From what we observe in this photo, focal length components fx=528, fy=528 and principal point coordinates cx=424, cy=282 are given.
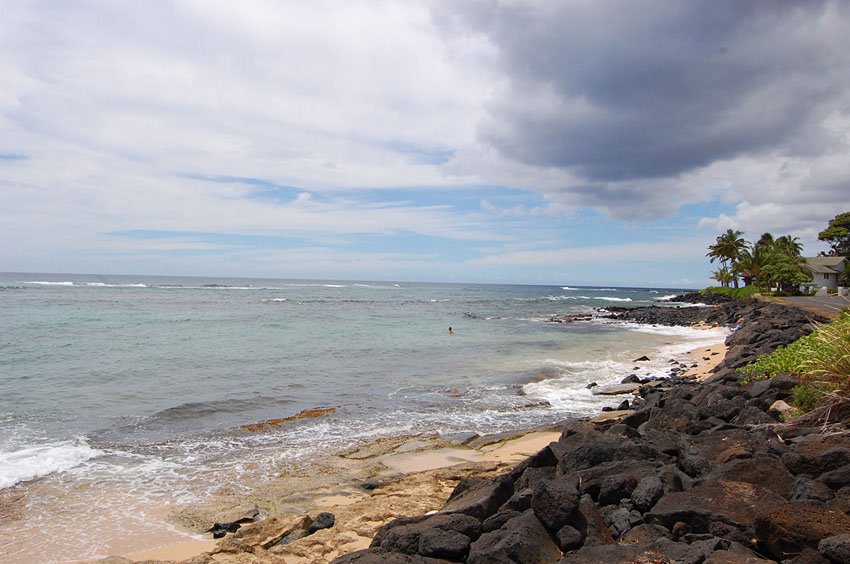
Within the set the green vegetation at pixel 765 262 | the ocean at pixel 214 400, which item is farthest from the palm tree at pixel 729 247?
the ocean at pixel 214 400

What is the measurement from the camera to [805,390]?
766 cm

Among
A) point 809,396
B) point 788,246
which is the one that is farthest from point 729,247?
point 809,396

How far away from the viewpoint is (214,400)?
14234 mm

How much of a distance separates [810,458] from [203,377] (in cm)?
1659

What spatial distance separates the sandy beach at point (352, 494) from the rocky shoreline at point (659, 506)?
3.89 ft

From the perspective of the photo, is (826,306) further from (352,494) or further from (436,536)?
(436,536)

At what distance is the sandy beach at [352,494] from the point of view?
6.26 meters

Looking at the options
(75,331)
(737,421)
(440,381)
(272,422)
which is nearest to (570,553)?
(737,421)

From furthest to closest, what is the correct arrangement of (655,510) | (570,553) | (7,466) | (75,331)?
(75,331), (7,466), (655,510), (570,553)

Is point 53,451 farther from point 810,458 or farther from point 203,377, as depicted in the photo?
point 810,458

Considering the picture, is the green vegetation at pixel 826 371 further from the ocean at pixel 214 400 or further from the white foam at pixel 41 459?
the white foam at pixel 41 459

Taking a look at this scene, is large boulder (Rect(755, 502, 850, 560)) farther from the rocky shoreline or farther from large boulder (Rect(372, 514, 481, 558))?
large boulder (Rect(372, 514, 481, 558))

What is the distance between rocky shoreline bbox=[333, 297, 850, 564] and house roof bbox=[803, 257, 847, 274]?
67995 mm

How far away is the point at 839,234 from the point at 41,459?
292ft
